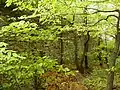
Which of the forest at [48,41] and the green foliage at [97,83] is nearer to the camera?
the forest at [48,41]

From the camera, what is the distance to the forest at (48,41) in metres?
5.62

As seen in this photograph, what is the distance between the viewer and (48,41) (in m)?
9.18

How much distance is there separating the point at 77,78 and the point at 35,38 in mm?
8049

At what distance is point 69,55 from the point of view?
16.8m

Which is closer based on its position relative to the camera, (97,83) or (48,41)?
(48,41)

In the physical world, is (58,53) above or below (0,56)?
below

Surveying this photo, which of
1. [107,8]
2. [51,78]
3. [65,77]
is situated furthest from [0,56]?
[65,77]

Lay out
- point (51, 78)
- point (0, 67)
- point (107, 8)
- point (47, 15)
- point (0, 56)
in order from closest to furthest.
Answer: point (0, 56) → point (0, 67) → point (47, 15) → point (107, 8) → point (51, 78)

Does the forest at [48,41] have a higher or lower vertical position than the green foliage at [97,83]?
higher

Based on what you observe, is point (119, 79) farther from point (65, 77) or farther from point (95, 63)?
point (95, 63)

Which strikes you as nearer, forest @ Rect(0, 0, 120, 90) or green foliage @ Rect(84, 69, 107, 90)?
forest @ Rect(0, 0, 120, 90)

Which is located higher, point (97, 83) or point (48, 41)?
point (48, 41)

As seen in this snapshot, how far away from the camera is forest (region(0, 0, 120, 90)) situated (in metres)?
5.62

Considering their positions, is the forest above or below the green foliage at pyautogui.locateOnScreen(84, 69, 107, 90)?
above
